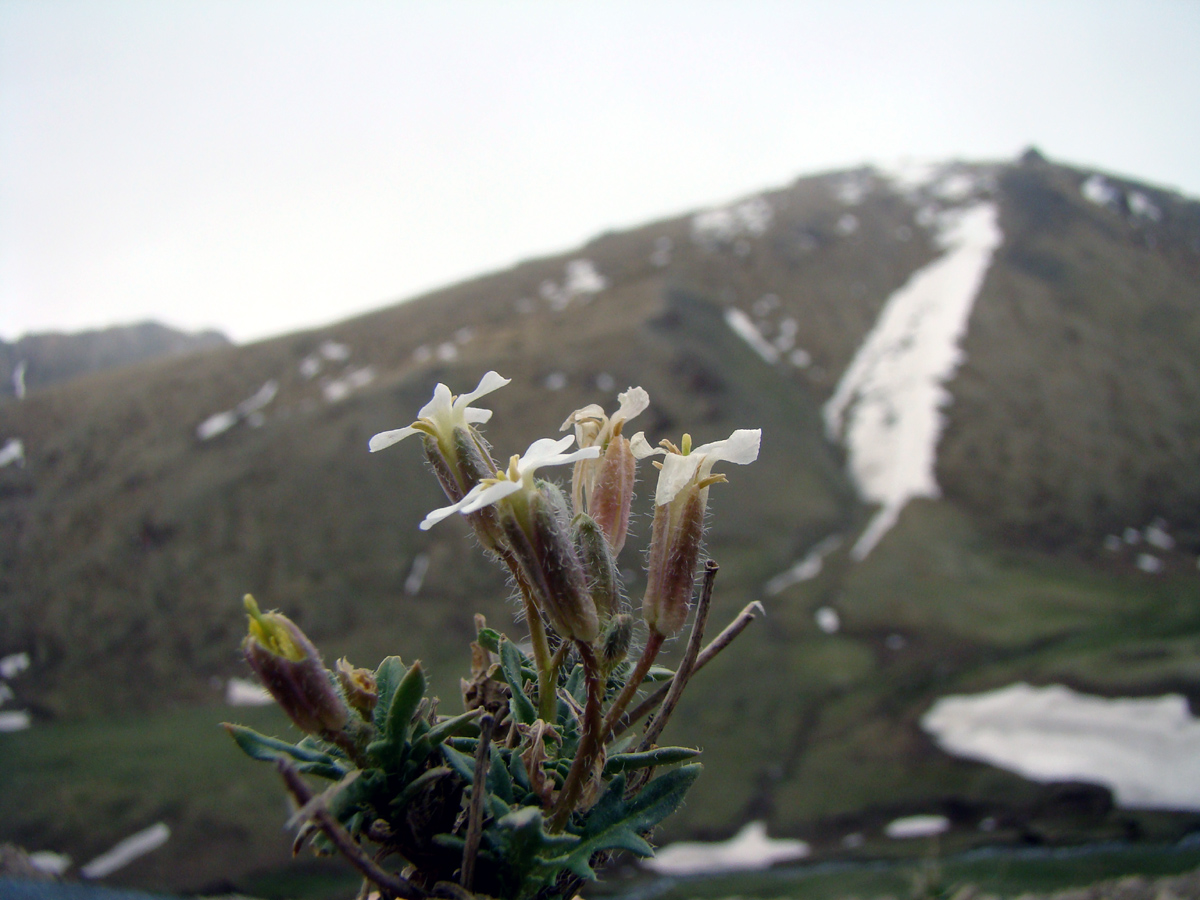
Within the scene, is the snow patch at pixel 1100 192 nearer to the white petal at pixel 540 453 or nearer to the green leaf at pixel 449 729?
the white petal at pixel 540 453

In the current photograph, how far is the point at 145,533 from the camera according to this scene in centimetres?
2195

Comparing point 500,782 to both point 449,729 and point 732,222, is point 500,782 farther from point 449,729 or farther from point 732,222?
point 732,222

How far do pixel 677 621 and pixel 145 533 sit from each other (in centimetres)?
2535

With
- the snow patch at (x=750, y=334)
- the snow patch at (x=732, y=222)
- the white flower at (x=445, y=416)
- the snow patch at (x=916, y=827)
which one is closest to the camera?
the white flower at (x=445, y=416)

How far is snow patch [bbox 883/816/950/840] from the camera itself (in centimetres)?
1279

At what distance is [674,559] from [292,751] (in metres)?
0.64

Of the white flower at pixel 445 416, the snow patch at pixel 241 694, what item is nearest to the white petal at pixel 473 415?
the white flower at pixel 445 416

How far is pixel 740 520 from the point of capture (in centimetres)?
2325

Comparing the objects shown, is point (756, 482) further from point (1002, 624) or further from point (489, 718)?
point (489, 718)

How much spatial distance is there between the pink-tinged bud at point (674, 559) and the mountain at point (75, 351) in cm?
923

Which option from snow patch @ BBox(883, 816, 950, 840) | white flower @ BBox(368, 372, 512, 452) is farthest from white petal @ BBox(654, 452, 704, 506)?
snow patch @ BBox(883, 816, 950, 840)

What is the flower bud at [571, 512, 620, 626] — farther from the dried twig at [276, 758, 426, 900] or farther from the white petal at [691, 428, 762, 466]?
the dried twig at [276, 758, 426, 900]

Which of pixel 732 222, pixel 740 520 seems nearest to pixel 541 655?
pixel 740 520

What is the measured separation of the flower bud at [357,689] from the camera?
3.50 ft
